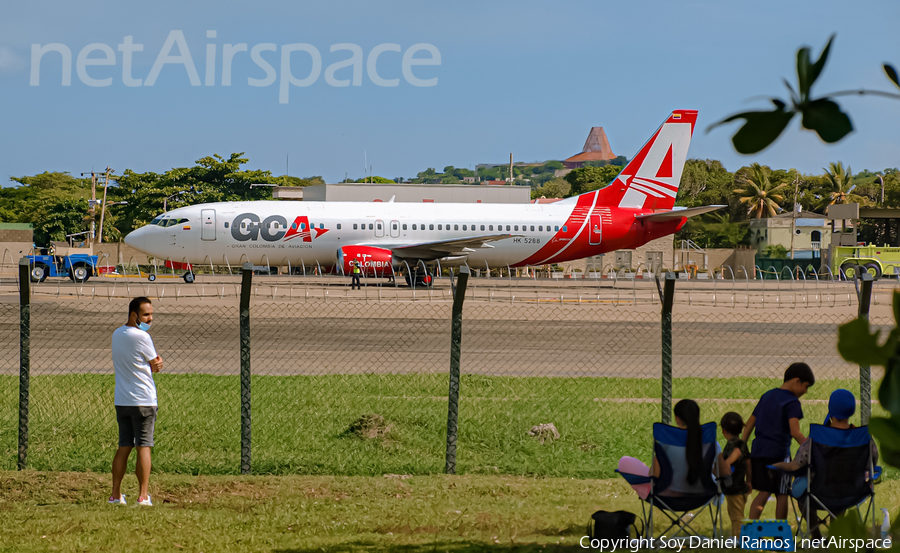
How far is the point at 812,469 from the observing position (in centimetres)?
514

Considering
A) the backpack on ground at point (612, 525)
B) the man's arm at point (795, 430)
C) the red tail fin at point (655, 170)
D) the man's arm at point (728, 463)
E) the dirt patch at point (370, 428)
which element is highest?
the red tail fin at point (655, 170)

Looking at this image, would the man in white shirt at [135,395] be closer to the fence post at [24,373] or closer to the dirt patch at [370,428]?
the fence post at [24,373]

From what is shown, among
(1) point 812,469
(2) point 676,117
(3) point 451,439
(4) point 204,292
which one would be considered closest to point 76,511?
(3) point 451,439

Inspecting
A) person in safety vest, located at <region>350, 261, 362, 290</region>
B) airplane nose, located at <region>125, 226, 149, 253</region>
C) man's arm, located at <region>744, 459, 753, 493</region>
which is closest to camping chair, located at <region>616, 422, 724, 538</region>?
man's arm, located at <region>744, 459, 753, 493</region>

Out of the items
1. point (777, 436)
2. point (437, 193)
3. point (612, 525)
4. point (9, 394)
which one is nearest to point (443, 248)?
point (9, 394)

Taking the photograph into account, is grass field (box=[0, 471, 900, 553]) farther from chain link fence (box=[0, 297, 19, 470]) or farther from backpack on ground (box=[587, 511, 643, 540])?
chain link fence (box=[0, 297, 19, 470])

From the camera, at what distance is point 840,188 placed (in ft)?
283

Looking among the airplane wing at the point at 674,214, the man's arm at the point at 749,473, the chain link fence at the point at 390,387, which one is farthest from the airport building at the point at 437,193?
the man's arm at the point at 749,473

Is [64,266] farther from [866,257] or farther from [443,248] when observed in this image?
[866,257]

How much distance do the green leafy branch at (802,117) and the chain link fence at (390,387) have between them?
6.21 m

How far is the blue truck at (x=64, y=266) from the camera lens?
116 feet

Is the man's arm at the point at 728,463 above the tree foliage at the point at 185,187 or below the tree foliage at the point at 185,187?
below

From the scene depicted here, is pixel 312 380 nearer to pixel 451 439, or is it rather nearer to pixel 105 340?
pixel 451 439

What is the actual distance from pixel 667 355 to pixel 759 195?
8279 centimetres
